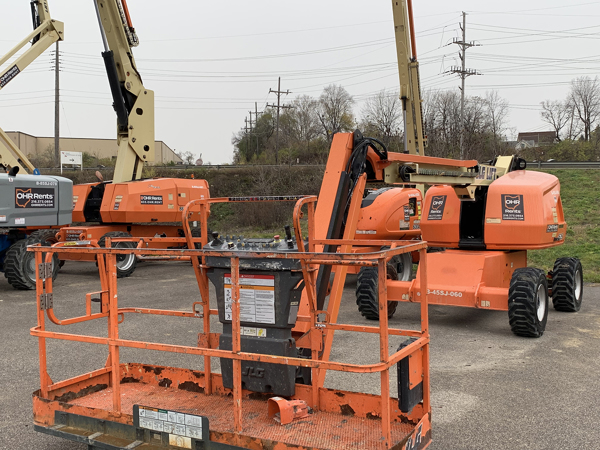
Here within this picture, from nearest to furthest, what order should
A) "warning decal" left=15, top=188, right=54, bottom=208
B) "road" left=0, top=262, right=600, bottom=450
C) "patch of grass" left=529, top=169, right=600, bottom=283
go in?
"road" left=0, top=262, right=600, bottom=450 → "warning decal" left=15, top=188, right=54, bottom=208 → "patch of grass" left=529, top=169, right=600, bottom=283

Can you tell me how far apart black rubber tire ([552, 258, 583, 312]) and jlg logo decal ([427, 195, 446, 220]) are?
1915 mm

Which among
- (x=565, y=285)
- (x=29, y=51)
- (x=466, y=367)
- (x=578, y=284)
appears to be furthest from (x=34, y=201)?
(x=578, y=284)

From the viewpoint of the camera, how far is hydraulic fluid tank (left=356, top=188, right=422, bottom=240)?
Answer: 10.8 metres

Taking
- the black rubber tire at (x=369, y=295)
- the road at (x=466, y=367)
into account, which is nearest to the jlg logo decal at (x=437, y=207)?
the black rubber tire at (x=369, y=295)

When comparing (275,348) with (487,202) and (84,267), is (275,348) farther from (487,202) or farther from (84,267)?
(84,267)

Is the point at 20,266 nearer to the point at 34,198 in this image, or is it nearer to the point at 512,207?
the point at 34,198

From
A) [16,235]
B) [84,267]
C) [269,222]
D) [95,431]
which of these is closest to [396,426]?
[95,431]

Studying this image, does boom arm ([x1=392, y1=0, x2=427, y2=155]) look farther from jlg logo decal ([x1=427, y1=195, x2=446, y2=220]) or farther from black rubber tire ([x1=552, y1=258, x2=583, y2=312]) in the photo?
black rubber tire ([x1=552, y1=258, x2=583, y2=312])

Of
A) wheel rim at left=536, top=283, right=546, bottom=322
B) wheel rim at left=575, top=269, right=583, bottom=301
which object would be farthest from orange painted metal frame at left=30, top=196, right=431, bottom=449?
wheel rim at left=575, top=269, right=583, bottom=301

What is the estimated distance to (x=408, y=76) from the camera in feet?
36.5

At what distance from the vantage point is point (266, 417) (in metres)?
4.20

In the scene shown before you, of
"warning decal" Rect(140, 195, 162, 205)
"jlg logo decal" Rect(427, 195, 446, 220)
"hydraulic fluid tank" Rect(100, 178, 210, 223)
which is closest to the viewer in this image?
"jlg logo decal" Rect(427, 195, 446, 220)

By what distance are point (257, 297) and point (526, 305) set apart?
4436 mm

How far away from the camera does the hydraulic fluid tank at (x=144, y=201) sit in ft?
46.1
